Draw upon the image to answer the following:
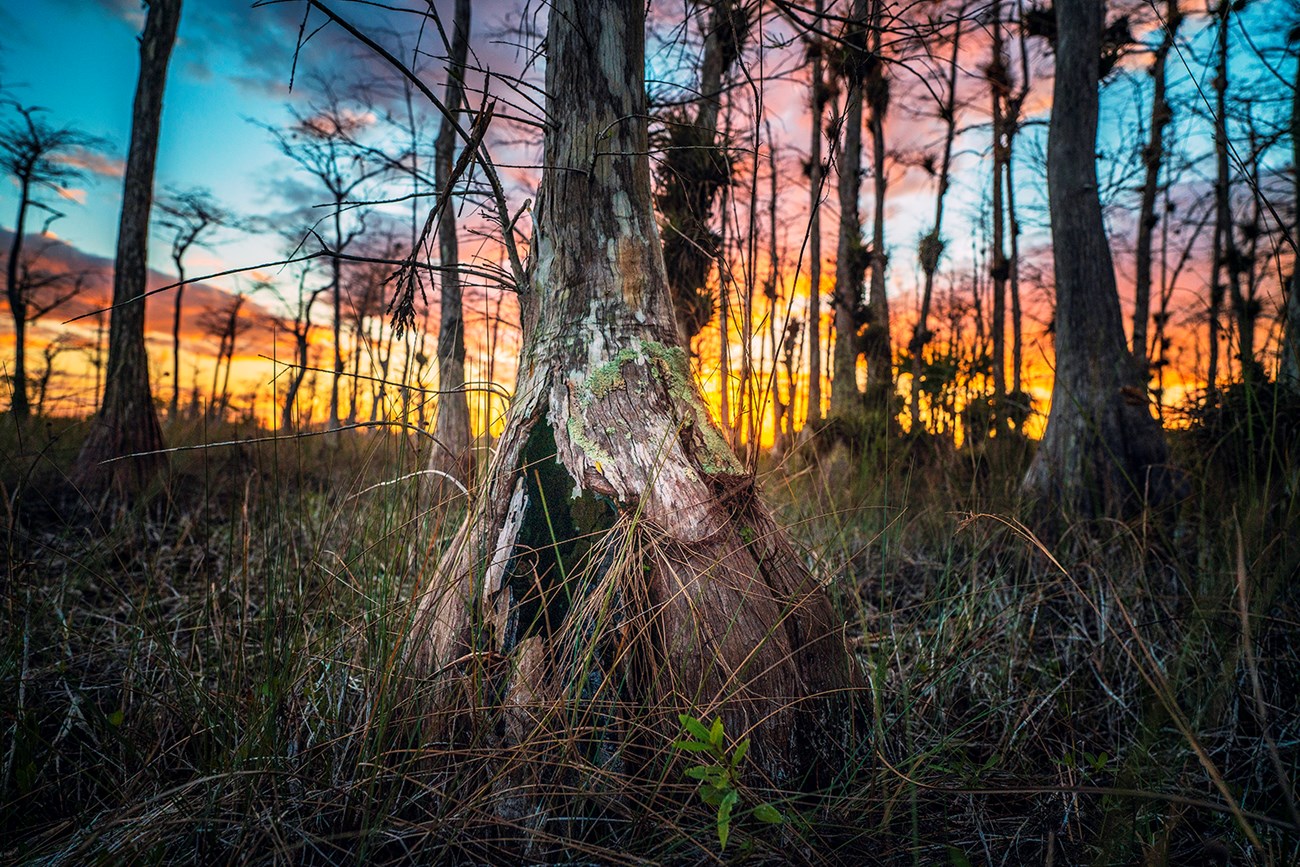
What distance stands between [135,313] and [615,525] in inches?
231

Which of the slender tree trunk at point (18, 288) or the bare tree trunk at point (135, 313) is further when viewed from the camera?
the slender tree trunk at point (18, 288)

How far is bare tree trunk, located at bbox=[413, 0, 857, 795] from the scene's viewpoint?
1470 millimetres

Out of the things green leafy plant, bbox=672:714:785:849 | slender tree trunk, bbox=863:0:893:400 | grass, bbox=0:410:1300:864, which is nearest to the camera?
green leafy plant, bbox=672:714:785:849

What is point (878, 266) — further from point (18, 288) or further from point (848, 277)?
point (18, 288)

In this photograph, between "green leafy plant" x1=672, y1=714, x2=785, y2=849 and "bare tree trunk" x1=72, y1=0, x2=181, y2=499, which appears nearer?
"green leafy plant" x1=672, y1=714, x2=785, y2=849

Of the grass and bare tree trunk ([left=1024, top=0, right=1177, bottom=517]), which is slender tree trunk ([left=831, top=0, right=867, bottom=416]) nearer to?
bare tree trunk ([left=1024, top=0, right=1177, bottom=517])

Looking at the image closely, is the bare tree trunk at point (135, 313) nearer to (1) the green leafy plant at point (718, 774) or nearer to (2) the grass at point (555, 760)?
(2) the grass at point (555, 760)

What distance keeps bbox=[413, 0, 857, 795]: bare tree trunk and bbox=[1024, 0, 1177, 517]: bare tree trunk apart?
114 inches

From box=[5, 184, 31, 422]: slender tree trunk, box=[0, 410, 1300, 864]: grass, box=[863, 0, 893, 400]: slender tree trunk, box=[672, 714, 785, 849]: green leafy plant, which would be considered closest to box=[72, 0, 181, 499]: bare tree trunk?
box=[0, 410, 1300, 864]: grass

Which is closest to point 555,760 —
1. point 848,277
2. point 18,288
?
point 848,277

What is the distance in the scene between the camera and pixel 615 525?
1556mm

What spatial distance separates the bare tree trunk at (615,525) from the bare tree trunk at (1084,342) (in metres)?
2.89


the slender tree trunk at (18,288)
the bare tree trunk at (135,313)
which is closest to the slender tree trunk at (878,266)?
the bare tree trunk at (135,313)

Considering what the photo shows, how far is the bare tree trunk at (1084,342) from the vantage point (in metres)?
3.63
